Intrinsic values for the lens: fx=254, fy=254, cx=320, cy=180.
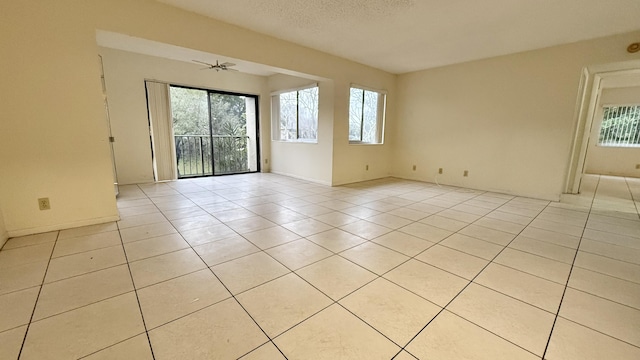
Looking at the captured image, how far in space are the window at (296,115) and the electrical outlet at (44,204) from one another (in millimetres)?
4035

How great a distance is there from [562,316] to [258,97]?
6318 mm

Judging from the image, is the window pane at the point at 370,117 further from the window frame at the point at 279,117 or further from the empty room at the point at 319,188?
the window frame at the point at 279,117

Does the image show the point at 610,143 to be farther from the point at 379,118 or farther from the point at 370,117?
the point at 370,117

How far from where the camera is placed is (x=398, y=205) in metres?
3.72

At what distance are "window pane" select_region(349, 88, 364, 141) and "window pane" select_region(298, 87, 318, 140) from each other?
73 centimetres

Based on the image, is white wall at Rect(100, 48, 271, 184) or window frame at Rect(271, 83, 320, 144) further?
window frame at Rect(271, 83, 320, 144)

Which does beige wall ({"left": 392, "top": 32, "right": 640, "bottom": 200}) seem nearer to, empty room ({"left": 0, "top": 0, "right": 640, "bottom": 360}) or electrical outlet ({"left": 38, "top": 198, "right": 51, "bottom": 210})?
empty room ({"left": 0, "top": 0, "right": 640, "bottom": 360})

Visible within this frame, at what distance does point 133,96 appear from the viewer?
15.5ft

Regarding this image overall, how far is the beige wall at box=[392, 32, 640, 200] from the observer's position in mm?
3828

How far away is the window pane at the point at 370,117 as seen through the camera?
5586 mm

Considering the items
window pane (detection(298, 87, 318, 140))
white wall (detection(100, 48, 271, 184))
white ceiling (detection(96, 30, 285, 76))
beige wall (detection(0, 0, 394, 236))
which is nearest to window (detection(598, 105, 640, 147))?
window pane (detection(298, 87, 318, 140))

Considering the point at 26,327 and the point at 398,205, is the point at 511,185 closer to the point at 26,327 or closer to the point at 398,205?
the point at 398,205

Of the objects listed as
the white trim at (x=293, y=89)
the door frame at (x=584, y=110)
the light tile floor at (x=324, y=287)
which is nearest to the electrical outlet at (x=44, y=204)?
the light tile floor at (x=324, y=287)

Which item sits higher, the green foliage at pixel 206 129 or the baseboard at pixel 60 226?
the green foliage at pixel 206 129
